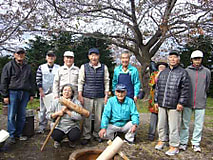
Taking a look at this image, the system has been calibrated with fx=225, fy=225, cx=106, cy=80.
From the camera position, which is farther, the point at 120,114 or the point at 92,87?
the point at 92,87

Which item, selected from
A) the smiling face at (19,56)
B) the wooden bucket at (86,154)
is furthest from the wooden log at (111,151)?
the smiling face at (19,56)

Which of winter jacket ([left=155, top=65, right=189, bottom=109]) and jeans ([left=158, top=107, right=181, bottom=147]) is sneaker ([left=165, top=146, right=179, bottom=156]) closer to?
jeans ([left=158, top=107, right=181, bottom=147])

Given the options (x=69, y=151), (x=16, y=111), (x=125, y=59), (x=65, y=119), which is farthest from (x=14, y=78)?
(x=125, y=59)

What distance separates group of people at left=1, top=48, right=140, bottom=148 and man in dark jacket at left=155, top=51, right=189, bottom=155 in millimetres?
527

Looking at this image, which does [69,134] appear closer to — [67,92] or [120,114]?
[67,92]

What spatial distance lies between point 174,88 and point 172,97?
17 centimetres

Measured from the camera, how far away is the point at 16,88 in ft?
14.3

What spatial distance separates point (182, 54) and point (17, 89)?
48.5ft

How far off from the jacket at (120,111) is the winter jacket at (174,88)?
1.83 feet

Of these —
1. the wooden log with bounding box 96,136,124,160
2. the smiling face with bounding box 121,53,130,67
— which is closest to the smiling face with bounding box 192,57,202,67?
the smiling face with bounding box 121,53,130,67

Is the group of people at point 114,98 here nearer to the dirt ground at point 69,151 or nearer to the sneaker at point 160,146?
the sneaker at point 160,146

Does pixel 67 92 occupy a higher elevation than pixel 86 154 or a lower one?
higher

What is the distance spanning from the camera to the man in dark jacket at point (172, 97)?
13.6 ft

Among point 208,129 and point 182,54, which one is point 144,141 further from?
point 182,54
